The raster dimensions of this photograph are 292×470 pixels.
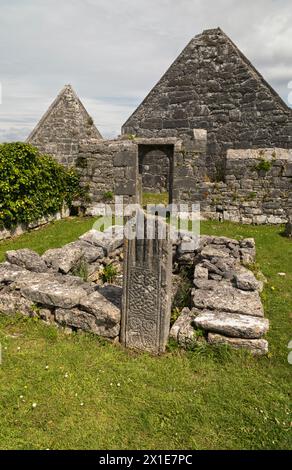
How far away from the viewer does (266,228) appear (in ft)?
35.3

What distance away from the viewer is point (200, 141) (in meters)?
11.4

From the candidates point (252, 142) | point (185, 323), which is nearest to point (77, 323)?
point (185, 323)

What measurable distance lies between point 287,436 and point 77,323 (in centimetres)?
265

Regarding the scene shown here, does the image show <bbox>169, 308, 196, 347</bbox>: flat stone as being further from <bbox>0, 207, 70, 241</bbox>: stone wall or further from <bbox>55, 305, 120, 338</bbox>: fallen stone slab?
<bbox>0, 207, 70, 241</bbox>: stone wall

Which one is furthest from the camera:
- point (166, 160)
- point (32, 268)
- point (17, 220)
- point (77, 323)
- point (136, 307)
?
point (166, 160)

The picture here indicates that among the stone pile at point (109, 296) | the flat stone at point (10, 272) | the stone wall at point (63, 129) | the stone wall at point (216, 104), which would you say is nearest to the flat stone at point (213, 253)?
the stone pile at point (109, 296)

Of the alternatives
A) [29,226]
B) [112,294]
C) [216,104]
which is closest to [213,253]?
[112,294]

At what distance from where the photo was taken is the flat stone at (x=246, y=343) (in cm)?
382

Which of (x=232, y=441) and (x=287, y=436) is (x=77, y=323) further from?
(x=287, y=436)

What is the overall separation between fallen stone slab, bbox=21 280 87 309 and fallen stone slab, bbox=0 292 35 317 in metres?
0.10

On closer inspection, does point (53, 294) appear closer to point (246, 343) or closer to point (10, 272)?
point (10, 272)

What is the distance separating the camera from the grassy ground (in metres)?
2.84

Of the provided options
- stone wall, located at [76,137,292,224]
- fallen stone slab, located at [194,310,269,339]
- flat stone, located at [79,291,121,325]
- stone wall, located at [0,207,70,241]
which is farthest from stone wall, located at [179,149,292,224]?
flat stone, located at [79,291,121,325]

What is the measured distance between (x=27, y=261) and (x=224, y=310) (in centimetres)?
344
